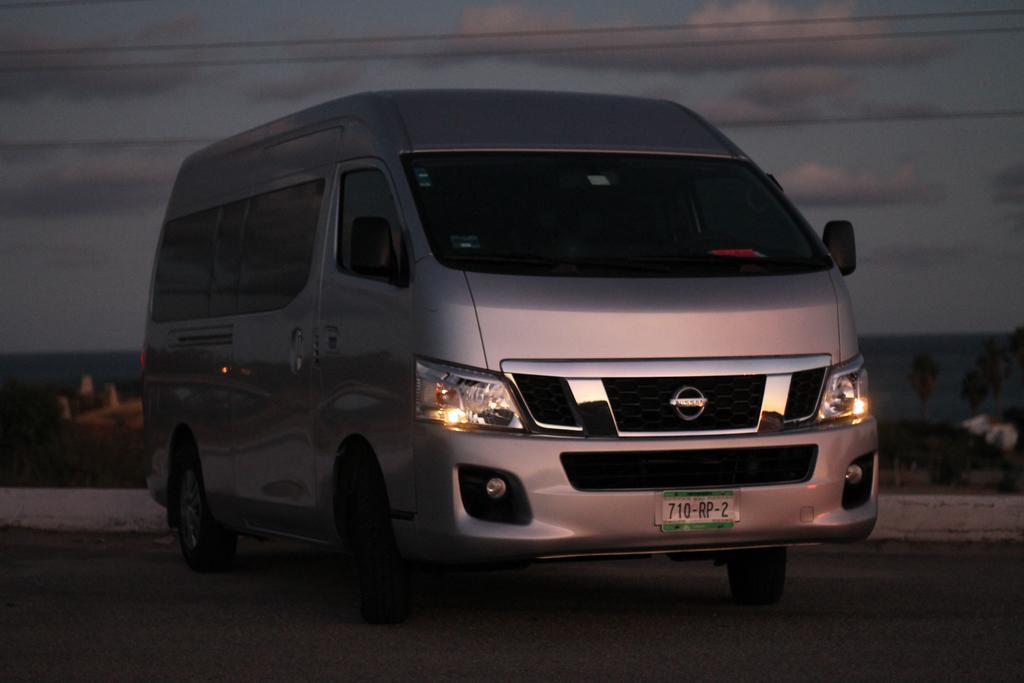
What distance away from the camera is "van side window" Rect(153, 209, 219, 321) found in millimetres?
11258

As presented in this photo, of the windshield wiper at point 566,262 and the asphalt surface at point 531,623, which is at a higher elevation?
the windshield wiper at point 566,262

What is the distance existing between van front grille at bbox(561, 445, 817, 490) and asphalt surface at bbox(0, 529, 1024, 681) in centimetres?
69

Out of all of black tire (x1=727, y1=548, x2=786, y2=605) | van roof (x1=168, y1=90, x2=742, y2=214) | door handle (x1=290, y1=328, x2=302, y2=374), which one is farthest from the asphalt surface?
van roof (x1=168, y1=90, x2=742, y2=214)

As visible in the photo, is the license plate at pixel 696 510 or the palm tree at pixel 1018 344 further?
the palm tree at pixel 1018 344

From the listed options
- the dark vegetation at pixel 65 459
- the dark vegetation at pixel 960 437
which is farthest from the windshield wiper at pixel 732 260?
the dark vegetation at pixel 960 437

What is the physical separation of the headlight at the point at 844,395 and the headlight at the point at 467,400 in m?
1.47

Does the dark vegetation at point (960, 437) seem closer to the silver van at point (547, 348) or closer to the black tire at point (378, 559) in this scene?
the silver van at point (547, 348)

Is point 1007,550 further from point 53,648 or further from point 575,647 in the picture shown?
point 53,648

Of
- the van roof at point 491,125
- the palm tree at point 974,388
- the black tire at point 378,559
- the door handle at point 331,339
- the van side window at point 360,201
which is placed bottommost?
the palm tree at point 974,388

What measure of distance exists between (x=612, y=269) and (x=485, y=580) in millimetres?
3072

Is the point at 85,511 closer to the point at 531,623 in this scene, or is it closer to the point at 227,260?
the point at 227,260

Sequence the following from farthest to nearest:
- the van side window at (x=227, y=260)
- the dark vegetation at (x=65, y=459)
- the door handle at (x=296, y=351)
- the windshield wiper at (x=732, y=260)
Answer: the dark vegetation at (x=65, y=459)
the van side window at (x=227, y=260)
the door handle at (x=296, y=351)
the windshield wiper at (x=732, y=260)

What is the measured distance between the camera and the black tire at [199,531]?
1106cm

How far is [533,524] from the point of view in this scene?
770 cm
